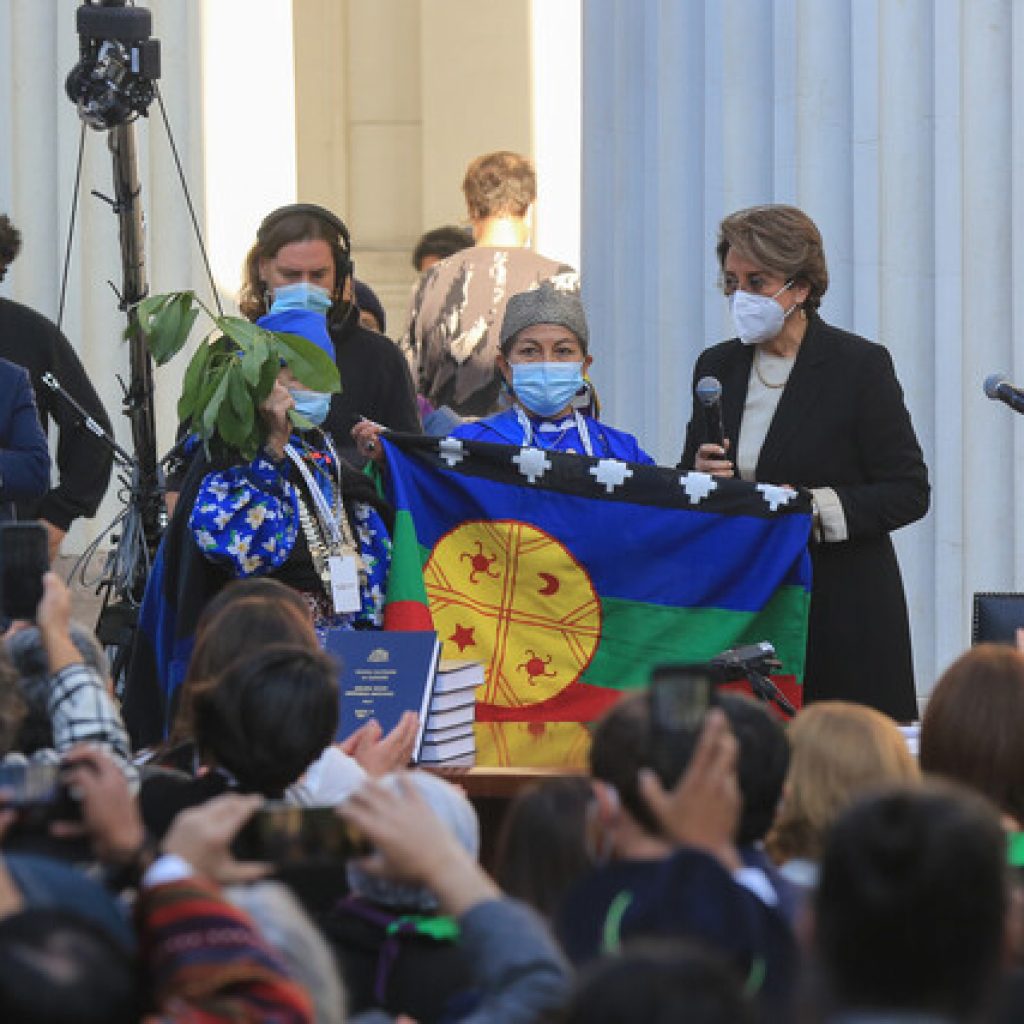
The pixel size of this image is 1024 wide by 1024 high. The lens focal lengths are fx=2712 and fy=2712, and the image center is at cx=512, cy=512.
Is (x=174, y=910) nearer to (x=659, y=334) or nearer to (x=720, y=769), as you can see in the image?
(x=720, y=769)

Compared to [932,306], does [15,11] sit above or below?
above

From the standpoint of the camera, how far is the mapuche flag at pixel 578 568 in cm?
660

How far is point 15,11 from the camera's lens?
10000 mm

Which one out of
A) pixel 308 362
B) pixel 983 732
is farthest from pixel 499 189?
pixel 983 732

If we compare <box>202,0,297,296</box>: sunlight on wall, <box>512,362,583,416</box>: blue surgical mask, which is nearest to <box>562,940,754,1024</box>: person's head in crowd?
<box>512,362,583,416</box>: blue surgical mask

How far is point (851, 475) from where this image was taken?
21.8ft

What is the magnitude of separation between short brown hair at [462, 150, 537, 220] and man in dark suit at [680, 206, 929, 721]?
2.52 metres

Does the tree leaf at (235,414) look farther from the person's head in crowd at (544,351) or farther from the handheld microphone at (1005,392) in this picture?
the handheld microphone at (1005,392)

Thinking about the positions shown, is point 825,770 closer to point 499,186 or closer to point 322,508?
point 322,508

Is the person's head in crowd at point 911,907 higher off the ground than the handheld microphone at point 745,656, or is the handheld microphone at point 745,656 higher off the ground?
the person's head in crowd at point 911,907

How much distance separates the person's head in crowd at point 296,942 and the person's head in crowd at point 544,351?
3.40m

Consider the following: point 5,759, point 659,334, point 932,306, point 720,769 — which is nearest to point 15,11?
point 659,334

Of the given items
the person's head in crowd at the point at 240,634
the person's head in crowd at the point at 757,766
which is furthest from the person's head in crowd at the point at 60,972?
the person's head in crowd at the point at 240,634

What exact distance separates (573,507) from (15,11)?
4280 mm
